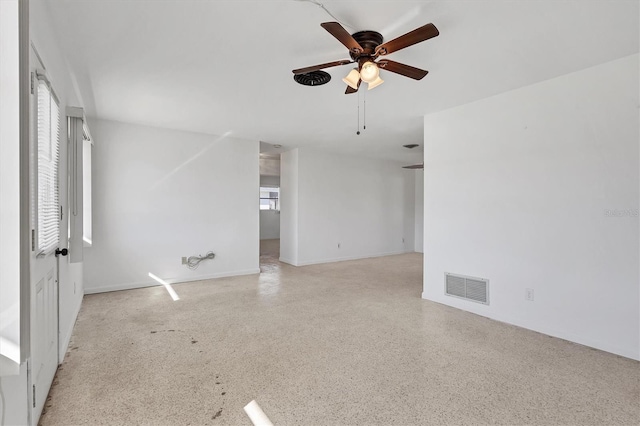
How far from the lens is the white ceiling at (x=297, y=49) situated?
200 cm

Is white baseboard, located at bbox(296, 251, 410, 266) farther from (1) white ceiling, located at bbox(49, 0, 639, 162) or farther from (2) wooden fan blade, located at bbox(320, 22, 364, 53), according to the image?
(2) wooden fan blade, located at bbox(320, 22, 364, 53)

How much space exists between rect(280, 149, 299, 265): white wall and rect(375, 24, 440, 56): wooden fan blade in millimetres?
4476

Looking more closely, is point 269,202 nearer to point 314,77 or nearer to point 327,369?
point 314,77

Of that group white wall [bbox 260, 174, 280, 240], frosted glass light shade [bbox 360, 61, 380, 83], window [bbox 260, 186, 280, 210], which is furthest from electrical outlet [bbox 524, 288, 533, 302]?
window [bbox 260, 186, 280, 210]

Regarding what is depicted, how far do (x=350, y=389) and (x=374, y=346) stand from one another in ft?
2.28

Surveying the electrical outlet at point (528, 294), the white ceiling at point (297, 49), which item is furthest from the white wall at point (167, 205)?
the electrical outlet at point (528, 294)

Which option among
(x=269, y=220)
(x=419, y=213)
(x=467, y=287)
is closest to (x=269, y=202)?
(x=269, y=220)

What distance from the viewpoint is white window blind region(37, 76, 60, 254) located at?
1.75 metres

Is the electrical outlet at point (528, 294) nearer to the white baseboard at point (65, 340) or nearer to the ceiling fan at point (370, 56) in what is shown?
the ceiling fan at point (370, 56)

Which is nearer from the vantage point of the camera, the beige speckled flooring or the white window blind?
the white window blind

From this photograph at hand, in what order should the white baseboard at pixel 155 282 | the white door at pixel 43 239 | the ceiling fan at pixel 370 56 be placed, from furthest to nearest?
the white baseboard at pixel 155 282 < the ceiling fan at pixel 370 56 < the white door at pixel 43 239

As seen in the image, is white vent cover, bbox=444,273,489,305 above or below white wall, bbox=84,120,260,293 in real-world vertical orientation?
below

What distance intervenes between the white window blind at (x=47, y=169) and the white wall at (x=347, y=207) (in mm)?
4490

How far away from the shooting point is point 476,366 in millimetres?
2404
